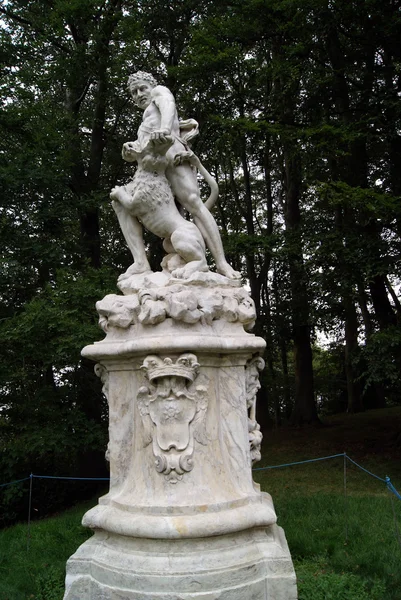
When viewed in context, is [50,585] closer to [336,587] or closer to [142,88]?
[336,587]

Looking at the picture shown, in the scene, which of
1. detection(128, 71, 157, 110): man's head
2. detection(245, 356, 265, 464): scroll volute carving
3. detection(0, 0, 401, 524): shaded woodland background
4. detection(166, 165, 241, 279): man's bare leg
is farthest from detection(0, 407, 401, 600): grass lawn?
detection(128, 71, 157, 110): man's head

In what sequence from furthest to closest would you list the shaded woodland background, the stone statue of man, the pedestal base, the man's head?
the shaded woodland background
the man's head
the stone statue of man
the pedestal base

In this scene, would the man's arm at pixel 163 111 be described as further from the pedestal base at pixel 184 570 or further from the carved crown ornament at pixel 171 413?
the pedestal base at pixel 184 570

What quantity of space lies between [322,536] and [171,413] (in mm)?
3114

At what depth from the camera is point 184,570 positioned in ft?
11.0

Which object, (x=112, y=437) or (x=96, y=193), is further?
(x=96, y=193)

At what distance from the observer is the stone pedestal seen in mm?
3410

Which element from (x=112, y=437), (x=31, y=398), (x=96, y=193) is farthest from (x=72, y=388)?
(x=112, y=437)

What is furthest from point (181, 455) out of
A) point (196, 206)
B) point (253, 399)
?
point (196, 206)

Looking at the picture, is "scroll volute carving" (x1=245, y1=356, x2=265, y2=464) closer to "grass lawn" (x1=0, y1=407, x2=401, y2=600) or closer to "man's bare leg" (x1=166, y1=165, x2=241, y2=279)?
"man's bare leg" (x1=166, y1=165, x2=241, y2=279)

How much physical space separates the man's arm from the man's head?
0.28ft

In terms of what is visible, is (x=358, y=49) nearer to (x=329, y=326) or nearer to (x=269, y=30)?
(x=269, y=30)

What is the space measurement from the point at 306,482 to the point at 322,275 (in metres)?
3.76

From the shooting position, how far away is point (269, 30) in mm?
11008
